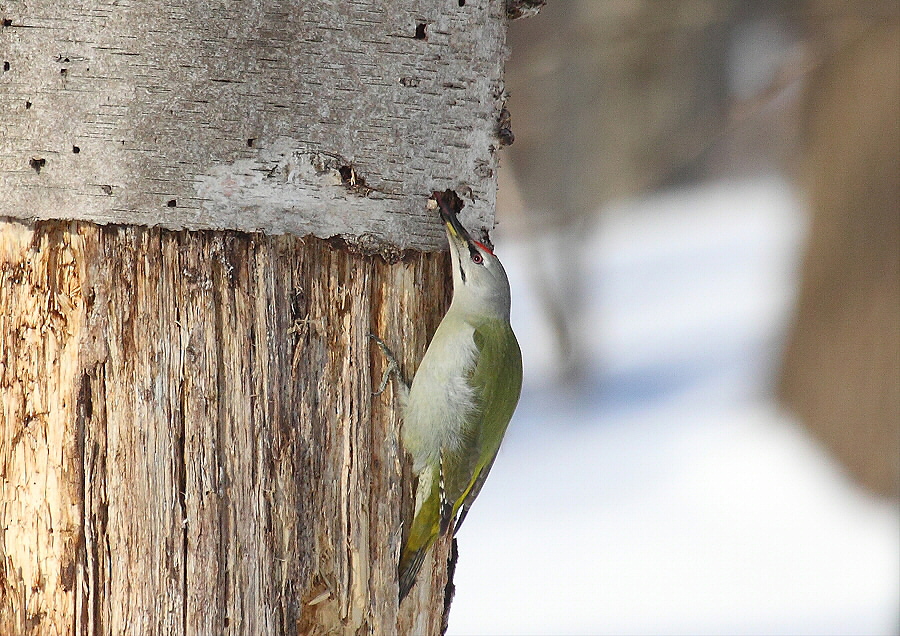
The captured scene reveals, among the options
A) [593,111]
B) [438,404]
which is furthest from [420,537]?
[593,111]

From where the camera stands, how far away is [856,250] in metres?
7.23

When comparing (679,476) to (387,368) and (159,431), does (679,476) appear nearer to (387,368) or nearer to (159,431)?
(387,368)

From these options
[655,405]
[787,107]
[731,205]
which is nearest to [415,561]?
[655,405]

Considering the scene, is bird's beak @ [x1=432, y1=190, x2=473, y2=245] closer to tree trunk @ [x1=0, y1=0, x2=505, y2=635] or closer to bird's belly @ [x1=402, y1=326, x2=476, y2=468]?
tree trunk @ [x1=0, y1=0, x2=505, y2=635]

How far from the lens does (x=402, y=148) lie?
2260 millimetres

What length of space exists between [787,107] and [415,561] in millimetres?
9137

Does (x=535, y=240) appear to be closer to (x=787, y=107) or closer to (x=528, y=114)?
(x=528, y=114)

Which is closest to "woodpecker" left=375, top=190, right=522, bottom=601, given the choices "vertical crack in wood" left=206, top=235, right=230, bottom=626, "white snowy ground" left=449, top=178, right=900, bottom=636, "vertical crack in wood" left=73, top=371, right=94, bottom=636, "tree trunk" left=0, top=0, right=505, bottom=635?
"tree trunk" left=0, top=0, right=505, bottom=635

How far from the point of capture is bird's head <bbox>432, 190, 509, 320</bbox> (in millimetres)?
2375

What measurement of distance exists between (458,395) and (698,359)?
24.6 ft

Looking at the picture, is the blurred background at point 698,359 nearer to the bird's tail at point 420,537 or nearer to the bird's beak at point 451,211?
the bird's tail at point 420,537

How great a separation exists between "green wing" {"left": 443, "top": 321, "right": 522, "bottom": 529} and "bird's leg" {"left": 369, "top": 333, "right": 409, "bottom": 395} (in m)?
0.45

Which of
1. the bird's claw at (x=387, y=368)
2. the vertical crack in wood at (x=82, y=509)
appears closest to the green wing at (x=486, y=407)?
the bird's claw at (x=387, y=368)

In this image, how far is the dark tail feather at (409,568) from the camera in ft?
7.84
